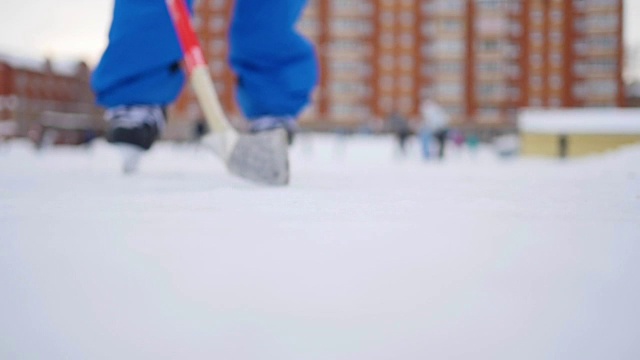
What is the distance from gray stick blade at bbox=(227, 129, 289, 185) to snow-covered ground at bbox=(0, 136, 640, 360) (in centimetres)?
66

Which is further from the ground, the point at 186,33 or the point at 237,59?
the point at 186,33

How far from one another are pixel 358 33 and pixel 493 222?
3263 centimetres

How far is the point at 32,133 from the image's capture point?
972 centimetres

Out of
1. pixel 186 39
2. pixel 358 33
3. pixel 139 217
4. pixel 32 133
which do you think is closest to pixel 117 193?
pixel 139 217

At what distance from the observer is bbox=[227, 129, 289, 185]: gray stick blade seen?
6.56 feet

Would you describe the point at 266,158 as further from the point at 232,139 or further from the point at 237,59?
the point at 237,59

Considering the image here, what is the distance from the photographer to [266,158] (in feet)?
6.76

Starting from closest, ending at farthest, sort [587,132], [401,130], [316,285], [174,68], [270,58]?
[316,285] → [174,68] → [270,58] → [587,132] → [401,130]

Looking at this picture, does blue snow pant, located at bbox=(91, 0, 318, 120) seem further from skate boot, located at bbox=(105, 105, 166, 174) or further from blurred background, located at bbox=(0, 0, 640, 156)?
blurred background, located at bbox=(0, 0, 640, 156)

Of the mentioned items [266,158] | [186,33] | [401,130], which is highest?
[186,33]

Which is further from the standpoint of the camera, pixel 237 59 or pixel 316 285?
pixel 237 59

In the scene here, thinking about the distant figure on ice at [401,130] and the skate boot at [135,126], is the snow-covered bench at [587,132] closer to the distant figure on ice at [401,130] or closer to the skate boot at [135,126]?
the distant figure on ice at [401,130]

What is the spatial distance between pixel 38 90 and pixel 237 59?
3555 cm

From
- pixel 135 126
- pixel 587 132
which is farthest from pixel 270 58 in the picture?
pixel 587 132
